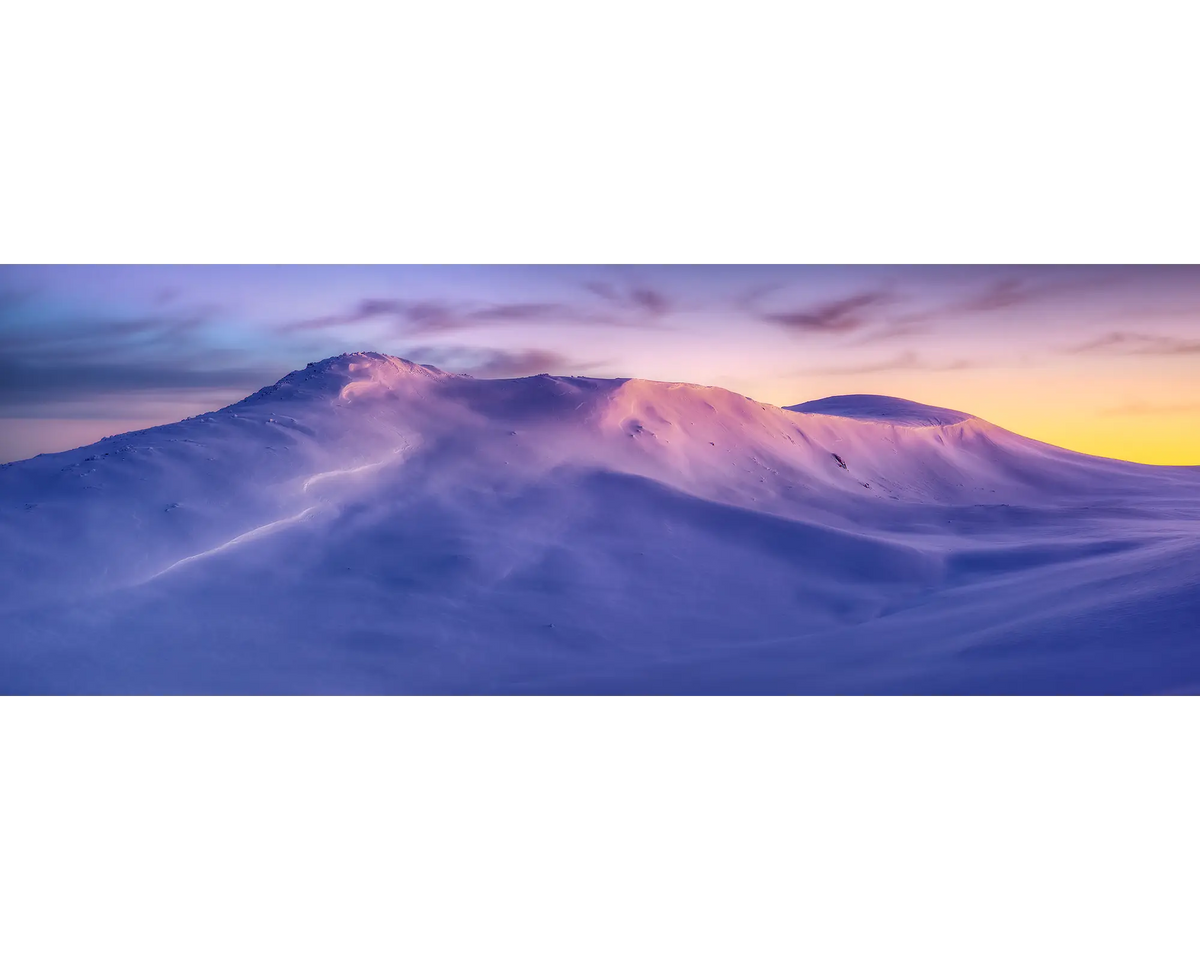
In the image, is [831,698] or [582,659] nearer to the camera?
[831,698]

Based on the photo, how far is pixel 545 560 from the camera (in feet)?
17.9

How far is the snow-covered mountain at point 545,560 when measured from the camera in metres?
4.05

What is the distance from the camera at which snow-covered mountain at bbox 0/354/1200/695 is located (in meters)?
4.05

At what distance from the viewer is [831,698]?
11.1 ft

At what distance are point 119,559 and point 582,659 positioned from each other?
2.99m

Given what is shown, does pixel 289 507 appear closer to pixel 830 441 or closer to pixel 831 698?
pixel 831 698

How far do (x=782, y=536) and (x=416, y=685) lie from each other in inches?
122

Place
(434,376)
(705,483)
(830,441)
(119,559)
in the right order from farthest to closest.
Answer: (830,441) < (434,376) < (705,483) < (119,559)
